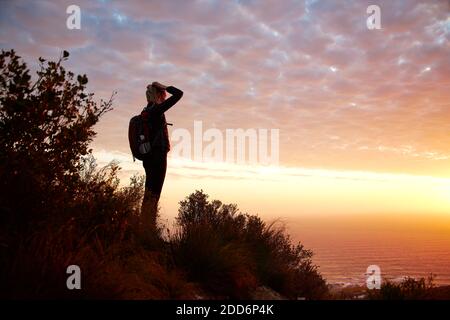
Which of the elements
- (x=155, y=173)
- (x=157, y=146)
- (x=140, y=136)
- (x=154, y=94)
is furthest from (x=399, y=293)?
(x=154, y=94)

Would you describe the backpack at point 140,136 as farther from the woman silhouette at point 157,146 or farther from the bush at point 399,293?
the bush at point 399,293

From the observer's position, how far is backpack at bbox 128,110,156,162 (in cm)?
687

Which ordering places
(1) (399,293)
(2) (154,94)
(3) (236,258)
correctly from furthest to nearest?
(2) (154,94), (1) (399,293), (3) (236,258)

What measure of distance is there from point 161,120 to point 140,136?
19.3 inches

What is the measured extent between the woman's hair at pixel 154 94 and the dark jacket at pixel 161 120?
8.0 inches

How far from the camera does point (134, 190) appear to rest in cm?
732

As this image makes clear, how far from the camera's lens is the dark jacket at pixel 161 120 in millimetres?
6695

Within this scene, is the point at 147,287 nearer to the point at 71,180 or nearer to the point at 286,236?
the point at 71,180

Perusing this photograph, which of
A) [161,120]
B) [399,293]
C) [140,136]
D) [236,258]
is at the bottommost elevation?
[399,293]

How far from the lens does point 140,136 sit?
6.95m

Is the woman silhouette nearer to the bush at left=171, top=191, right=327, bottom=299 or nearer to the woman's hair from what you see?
the woman's hair

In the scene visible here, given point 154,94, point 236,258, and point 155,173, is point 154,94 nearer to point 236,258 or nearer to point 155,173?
point 155,173

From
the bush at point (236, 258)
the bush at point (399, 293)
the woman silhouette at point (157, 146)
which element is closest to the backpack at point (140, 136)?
the woman silhouette at point (157, 146)
